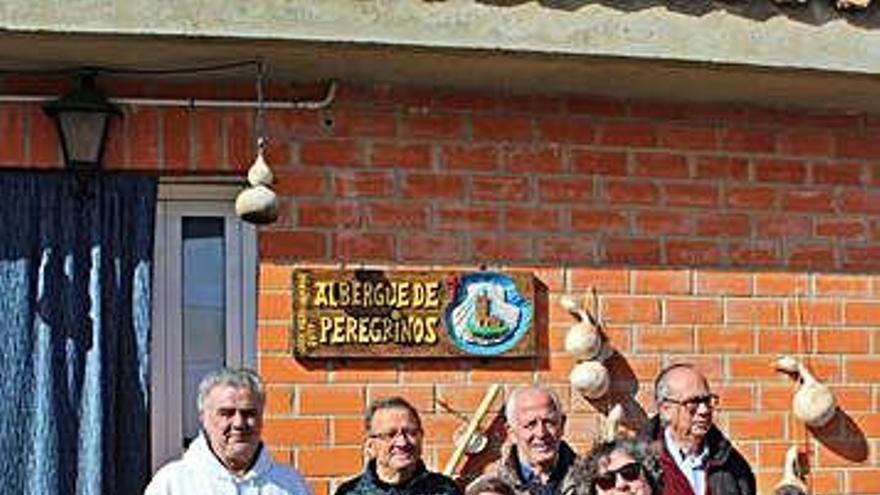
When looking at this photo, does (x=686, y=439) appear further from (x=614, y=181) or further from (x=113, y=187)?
(x=113, y=187)

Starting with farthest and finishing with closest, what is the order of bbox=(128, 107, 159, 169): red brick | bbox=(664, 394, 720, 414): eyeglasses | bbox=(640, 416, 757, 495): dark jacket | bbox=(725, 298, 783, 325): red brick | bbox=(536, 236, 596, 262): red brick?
bbox=(725, 298, 783, 325): red brick → bbox=(536, 236, 596, 262): red brick → bbox=(128, 107, 159, 169): red brick → bbox=(640, 416, 757, 495): dark jacket → bbox=(664, 394, 720, 414): eyeglasses

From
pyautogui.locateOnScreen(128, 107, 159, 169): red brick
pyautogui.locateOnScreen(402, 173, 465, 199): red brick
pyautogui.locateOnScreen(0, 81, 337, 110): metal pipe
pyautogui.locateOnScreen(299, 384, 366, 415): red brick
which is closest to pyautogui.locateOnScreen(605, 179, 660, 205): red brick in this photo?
pyautogui.locateOnScreen(402, 173, 465, 199): red brick

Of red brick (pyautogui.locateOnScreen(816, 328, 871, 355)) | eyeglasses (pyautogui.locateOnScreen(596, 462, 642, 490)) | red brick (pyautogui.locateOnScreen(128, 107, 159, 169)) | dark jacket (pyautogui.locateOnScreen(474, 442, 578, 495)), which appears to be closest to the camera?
eyeglasses (pyautogui.locateOnScreen(596, 462, 642, 490))

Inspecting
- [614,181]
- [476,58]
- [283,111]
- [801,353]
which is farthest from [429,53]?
[801,353]

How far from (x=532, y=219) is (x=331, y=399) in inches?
41.5

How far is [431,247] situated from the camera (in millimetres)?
6090

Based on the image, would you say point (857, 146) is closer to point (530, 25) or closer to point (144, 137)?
point (530, 25)

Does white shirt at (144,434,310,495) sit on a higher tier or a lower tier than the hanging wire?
lower

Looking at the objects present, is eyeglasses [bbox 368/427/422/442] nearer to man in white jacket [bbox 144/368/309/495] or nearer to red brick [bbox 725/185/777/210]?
man in white jacket [bbox 144/368/309/495]

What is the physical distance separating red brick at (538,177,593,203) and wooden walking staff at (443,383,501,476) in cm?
78

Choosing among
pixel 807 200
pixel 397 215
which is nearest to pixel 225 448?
pixel 397 215

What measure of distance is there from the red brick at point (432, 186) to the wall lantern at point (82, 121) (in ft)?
3.80

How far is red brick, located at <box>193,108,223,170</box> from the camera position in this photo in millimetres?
5926

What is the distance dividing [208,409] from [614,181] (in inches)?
81.5
